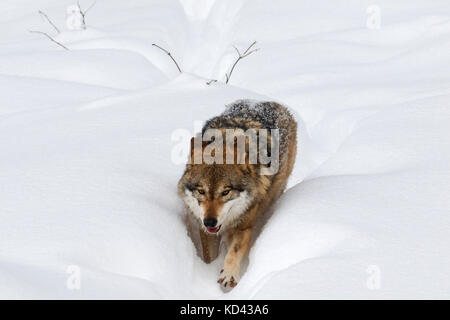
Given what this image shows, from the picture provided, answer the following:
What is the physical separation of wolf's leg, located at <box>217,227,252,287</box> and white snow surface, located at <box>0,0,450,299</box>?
0.08m

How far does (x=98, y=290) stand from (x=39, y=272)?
297mm

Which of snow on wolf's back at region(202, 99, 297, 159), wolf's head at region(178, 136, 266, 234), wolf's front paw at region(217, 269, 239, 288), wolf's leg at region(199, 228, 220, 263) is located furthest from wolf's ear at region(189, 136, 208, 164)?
wolf's front paw at region(217, 269, 239, 288)

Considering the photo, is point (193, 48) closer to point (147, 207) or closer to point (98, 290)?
point (147, 207)

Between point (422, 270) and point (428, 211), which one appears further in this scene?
point (428, 211)

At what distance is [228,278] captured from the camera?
3.29m

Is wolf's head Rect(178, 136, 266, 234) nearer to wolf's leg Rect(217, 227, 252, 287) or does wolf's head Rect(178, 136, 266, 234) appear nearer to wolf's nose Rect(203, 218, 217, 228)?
wolf's nose Rect(203, 218, 217, 228)

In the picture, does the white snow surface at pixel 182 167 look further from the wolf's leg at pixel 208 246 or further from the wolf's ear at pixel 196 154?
the wolf's ear at pixel 196 154

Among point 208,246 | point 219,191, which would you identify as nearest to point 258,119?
point 219,191

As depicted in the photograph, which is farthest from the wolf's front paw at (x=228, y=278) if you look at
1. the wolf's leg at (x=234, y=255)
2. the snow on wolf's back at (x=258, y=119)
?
the snow on wolf's back at (x=258, y=119)

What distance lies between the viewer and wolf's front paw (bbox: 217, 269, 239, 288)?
3.26 m

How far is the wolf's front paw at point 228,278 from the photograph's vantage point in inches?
128
